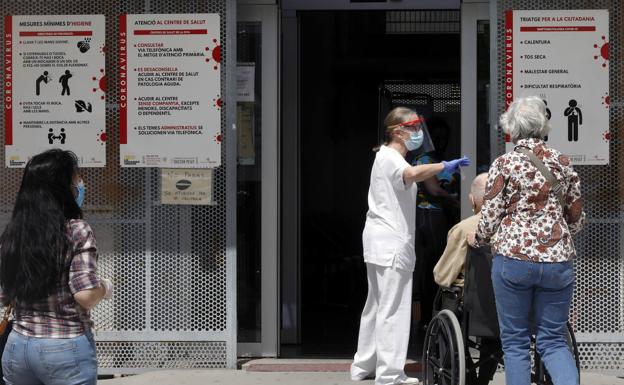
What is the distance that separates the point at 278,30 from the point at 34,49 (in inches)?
67.5

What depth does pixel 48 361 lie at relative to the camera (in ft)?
12.8

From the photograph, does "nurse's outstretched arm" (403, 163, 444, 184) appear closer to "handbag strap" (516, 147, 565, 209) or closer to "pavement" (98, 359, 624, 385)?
"handbag strap" (516, 147, 565, 209)

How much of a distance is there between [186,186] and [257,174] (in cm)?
56

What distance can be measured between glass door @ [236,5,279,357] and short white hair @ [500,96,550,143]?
2.45 metres

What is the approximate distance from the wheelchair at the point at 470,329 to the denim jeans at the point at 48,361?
217 centimetres

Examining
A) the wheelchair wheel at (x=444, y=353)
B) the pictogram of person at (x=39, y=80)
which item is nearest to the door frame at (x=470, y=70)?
the wheelchair wheel at (x=444, y=353)

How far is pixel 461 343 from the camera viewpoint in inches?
213

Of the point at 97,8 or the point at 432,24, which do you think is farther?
the point at 432,24

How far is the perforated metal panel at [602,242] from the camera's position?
23.0 feet

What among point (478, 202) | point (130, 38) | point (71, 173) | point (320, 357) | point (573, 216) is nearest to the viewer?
point (71, 173)

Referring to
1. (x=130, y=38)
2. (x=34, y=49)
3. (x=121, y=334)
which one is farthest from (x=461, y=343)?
(x=34, y=49)

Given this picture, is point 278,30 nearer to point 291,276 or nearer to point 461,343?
point 291,276

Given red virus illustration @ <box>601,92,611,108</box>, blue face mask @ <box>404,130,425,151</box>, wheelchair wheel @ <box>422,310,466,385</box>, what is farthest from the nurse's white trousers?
red virus illustration @ <box>601,92,611,108</box>

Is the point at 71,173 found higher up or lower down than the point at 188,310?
higher up
